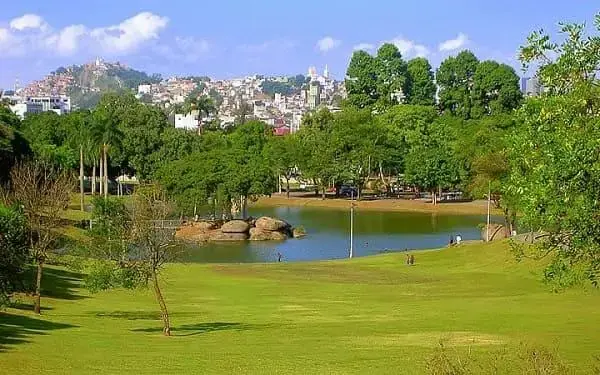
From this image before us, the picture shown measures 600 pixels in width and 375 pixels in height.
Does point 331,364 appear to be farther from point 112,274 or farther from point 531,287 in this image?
point 531,287

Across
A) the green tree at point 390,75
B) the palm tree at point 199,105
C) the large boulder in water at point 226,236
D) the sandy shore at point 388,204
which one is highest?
the green tree at point 390,75

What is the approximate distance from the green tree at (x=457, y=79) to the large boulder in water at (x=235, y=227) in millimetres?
72258

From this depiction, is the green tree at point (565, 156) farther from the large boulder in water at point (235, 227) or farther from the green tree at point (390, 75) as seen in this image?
the green tree at point (390, 75)

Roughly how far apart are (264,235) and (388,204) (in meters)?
32.8

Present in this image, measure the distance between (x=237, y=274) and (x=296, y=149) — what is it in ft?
220

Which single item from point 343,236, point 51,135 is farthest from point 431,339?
point 51,135

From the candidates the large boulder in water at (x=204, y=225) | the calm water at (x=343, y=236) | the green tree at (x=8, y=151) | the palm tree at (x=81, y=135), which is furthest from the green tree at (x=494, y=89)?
the green tree at (x=8, y=151)

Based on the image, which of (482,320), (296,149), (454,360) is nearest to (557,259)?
(454,360)

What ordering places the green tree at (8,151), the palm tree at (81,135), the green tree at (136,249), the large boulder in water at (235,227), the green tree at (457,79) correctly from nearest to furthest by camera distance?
1. the green tree at (136,249)
2. the green tree at (8,151)
3. the large boulder in water at (235,227)
4. the palm tree at (81,135)
5. the green tree at (457,79)

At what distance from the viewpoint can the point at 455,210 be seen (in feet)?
345

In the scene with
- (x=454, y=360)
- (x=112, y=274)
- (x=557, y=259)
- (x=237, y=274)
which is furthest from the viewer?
(x=237, y=274)

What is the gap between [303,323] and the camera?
31.3 meters

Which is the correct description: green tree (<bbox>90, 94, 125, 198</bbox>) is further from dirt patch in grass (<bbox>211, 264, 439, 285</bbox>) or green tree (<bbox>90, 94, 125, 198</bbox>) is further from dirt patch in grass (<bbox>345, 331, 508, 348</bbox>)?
dirt patch in grass (<bbox>345, 331, 508, 348</bbox>)

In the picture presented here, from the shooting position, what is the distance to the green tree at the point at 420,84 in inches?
5974
